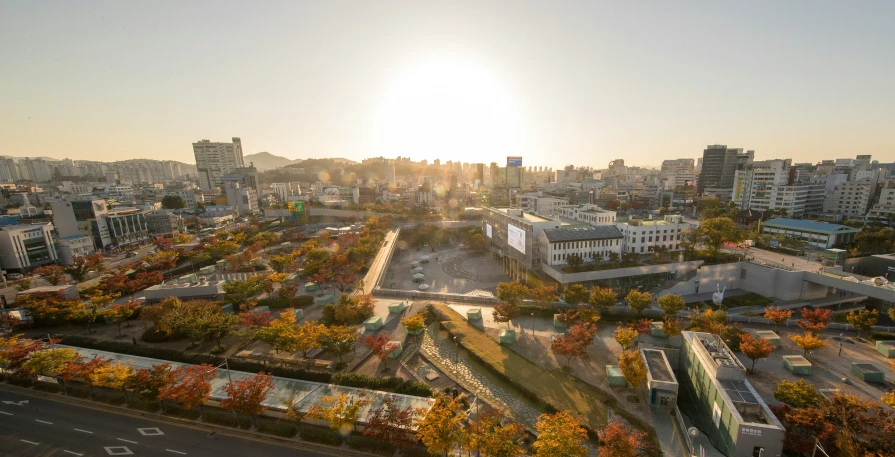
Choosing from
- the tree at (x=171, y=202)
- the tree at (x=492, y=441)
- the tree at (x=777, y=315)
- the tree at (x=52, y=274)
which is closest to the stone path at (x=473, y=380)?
the tree at (x=492, y=441)

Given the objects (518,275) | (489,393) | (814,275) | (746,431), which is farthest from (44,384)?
(814,275)

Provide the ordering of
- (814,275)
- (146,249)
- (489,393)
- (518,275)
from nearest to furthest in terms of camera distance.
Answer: (489,393)
(814,275)
(518,275)
(146,249)

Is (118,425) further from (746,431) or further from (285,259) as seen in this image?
(746,431)

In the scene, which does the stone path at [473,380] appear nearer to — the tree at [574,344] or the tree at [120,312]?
the tree at [574,344]

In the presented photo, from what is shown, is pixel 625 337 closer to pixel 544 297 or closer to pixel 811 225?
pixel 544 297

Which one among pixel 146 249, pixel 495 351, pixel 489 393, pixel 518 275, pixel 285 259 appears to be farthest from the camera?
pixel 146 249

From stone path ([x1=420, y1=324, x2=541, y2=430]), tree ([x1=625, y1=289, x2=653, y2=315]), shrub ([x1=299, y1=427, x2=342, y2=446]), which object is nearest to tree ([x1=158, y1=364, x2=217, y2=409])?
shrub ([x1=299, y1=427, x2=342, y2=446])

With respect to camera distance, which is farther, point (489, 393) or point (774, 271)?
point (774, 271)
